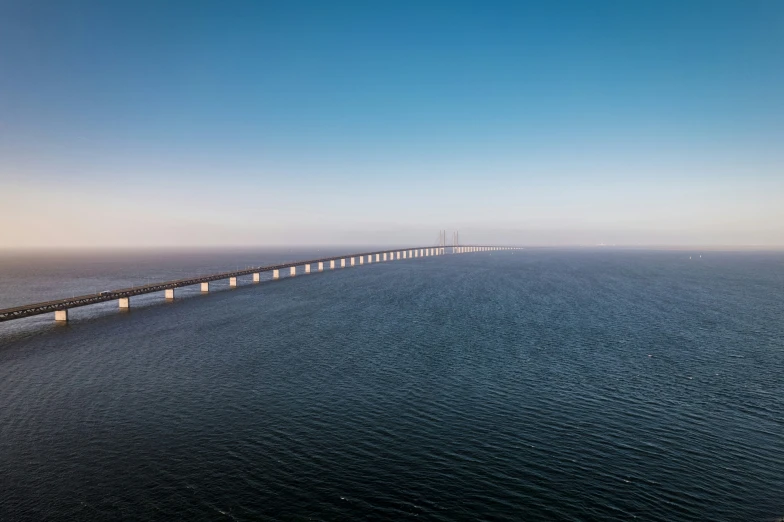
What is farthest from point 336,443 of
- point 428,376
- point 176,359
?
point 176,359

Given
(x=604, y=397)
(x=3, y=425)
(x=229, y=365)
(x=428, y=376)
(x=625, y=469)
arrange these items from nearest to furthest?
(x=625, y=469) < (x=3, y=425) < (x=604, y=397) < (x=428, y=376) < (x=229, y=365)

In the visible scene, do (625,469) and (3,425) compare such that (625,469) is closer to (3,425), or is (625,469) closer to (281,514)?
(281,514)

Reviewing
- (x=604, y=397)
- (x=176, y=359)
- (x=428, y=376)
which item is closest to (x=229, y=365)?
(x=176, y=359)

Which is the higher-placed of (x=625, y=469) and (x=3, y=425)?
(x=3, y=425)

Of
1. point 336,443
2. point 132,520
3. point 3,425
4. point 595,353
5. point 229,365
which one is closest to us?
point 132,520

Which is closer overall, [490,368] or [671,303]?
[490,368]

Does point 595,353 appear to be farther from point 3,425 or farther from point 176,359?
point 3,425
